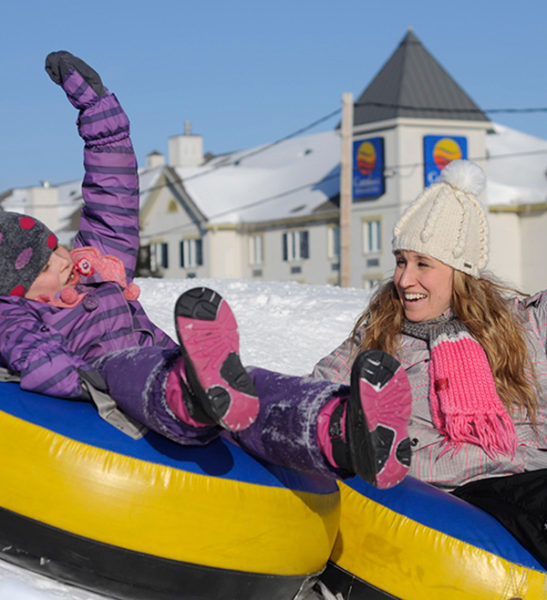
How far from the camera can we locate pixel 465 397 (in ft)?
10.7

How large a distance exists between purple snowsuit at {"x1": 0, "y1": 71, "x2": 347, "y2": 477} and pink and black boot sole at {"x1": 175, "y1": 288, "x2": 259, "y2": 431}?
0.21 meters

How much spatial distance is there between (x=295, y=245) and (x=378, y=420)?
29266mm

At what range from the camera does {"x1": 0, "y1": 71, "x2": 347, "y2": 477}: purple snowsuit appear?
2.68 meters

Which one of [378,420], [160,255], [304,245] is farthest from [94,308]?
[160,255]

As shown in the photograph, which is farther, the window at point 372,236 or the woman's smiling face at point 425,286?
the window at point 372,236

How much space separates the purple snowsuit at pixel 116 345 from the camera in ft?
8.79

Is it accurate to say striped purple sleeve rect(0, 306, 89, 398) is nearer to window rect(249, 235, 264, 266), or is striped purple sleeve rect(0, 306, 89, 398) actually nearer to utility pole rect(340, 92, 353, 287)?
utility pole rect(340, 92, 353, 287)

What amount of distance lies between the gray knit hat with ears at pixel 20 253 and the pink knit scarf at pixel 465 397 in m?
→ 1.45

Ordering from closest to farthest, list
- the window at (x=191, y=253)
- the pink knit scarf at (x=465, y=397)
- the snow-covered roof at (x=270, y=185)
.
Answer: the pink knit scarf at (x=465, y=397) → the snow-covered roof at (x=270, y=185) → the window at (x=191, y=253)

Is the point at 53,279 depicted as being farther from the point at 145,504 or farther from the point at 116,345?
the point at 145,504

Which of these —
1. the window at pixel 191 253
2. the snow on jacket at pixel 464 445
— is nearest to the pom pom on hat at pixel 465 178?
the snow on jacket at pixel 464 445

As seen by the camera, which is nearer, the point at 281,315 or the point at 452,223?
the point at 452,223

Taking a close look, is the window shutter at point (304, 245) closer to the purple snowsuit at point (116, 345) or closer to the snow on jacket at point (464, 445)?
the purple snowsuit at point (116, 345)

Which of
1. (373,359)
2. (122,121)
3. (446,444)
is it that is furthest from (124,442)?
(122,121)
